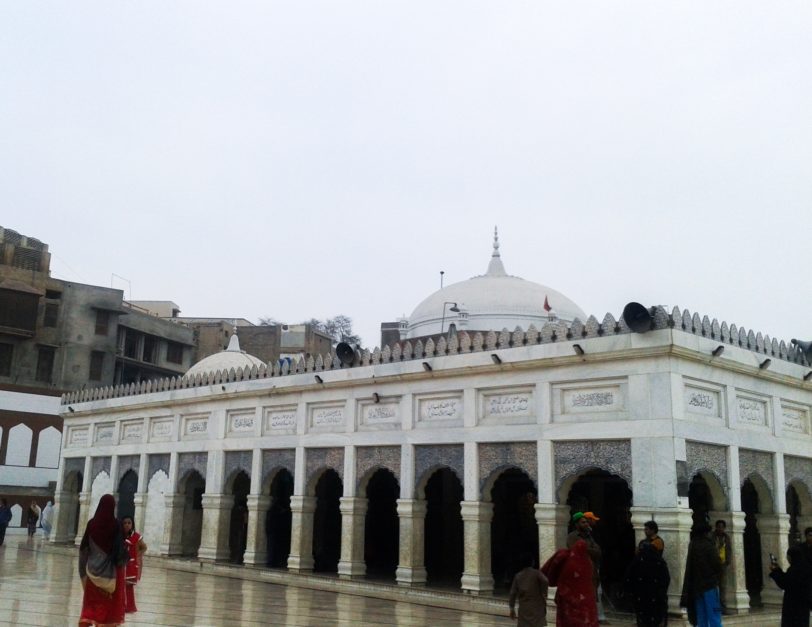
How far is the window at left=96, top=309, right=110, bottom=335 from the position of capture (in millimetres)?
37656

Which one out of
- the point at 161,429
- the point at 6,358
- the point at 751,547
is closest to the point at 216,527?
the point at 161,429

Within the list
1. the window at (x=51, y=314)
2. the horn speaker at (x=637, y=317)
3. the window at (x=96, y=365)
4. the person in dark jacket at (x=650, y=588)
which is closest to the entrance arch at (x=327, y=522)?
the horn speaker at (x=637, y=317)

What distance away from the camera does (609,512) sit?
655 inches

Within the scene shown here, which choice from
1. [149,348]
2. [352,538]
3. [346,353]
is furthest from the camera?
[149,348]

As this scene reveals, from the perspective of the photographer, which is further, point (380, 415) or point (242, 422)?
point (242, 422)

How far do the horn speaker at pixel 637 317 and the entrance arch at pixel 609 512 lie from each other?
5.18m

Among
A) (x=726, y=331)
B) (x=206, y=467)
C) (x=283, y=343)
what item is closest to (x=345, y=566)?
(x=206, y=467)

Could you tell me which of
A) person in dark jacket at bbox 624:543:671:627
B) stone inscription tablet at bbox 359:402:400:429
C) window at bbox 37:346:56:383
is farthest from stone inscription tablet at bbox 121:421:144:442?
window at bbox 37:346:56:383

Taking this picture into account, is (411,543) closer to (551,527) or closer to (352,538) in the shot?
(352,538)

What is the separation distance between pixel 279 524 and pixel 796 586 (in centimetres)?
1283

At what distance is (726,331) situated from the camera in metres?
12.9

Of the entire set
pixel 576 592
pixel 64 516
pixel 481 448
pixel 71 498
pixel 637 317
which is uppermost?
pixel 637 317

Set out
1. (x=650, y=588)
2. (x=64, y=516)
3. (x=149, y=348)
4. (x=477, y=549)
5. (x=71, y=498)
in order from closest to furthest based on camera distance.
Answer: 1. (x=650, y=588)
2. (x=477, y=549)
3. (x=64, y=516)
4. (x=71, y=498)
5. (x=149, y=348)

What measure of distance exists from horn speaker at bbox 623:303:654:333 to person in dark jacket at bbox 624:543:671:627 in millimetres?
3413
